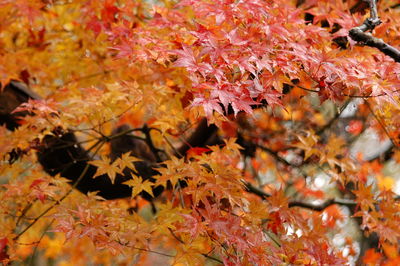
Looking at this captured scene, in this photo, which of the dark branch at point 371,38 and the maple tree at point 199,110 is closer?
the maple tree at point 199,110

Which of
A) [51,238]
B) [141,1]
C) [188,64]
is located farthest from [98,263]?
[188,64]

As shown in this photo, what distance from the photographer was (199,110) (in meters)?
2.18

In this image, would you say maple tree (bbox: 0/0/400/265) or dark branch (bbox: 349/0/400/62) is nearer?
maple tree (bbox: 0/0/400/265)

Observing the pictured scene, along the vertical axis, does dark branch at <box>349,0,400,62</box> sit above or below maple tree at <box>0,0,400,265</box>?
above

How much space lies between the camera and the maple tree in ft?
6.84

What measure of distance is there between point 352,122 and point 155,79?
3.05m

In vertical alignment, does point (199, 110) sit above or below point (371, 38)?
below

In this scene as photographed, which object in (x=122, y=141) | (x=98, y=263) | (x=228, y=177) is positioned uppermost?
(x=228, y=177)

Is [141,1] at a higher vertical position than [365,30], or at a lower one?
lower

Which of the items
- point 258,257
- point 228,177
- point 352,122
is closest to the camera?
point 258,257

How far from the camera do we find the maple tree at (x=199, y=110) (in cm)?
209

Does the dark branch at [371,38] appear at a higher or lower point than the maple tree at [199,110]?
higher

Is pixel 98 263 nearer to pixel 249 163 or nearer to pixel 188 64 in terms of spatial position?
pixel 249 163

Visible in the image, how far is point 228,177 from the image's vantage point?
2.38m
